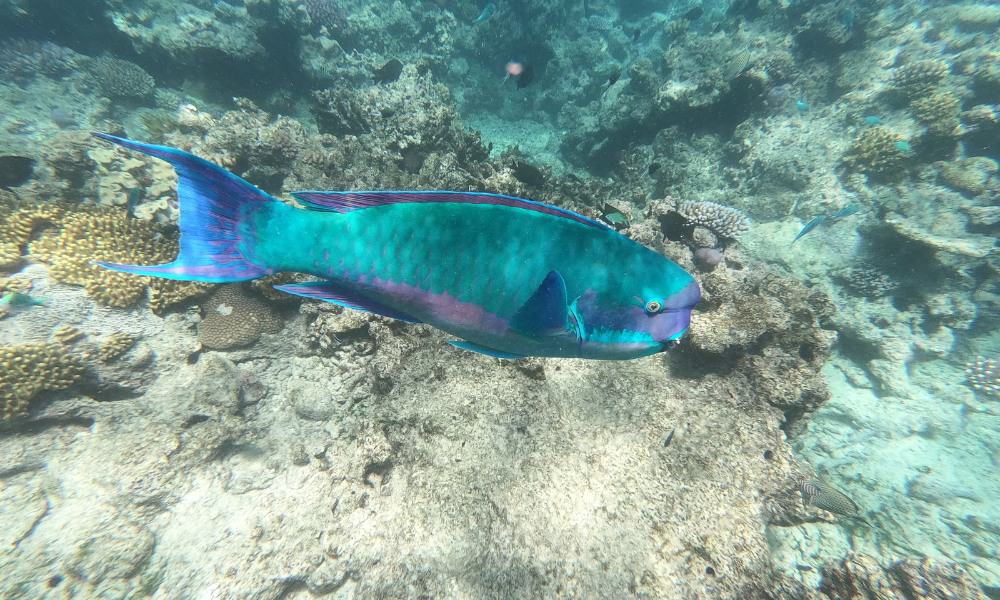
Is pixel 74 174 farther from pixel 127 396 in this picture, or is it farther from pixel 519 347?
pixel 519 347

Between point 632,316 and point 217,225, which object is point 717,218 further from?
point 217,225

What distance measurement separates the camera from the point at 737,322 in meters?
3.67

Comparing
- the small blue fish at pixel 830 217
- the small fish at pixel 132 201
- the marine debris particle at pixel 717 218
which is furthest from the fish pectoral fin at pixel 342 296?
the small blue fish at pixel 830 217

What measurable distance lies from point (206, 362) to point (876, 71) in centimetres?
1620

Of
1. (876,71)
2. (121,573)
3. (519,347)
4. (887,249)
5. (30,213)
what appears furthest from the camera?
(876,71)

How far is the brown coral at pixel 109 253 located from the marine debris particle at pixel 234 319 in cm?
32

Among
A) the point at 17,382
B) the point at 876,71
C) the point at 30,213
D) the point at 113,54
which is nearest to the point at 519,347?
the point at 17,382

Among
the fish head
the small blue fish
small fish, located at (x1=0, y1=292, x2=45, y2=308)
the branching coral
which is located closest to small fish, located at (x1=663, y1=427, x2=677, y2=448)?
the fish head

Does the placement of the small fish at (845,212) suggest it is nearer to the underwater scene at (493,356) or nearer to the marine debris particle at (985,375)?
the underwater scene at (493,356)

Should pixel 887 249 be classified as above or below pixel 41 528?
above

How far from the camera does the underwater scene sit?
1.52 meters

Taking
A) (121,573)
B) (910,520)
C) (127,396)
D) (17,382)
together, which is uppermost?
(17,382)

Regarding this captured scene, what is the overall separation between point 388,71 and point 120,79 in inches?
284

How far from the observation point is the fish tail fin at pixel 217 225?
146 cm
